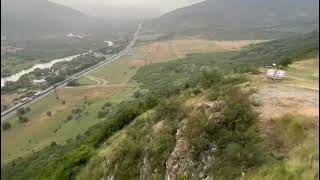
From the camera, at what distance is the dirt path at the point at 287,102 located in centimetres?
Result: 1591

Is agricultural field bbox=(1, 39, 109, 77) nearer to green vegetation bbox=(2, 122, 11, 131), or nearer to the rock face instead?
the rock face

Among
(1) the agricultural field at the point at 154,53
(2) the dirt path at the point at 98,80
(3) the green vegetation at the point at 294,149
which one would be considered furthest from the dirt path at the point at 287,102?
(2) the dirt path at the point at 98,80

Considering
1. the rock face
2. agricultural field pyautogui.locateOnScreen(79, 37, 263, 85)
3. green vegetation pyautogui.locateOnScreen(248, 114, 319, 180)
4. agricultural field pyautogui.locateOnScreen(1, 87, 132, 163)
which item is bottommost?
agricultural field pyautogui.locateOnScreen(79, 37, 263, 85)

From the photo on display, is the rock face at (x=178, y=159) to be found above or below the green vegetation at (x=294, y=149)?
below

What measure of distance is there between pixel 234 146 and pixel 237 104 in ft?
7.06

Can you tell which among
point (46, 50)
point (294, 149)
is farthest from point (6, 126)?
point (46, 50)

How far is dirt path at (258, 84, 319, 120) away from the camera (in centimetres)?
1591

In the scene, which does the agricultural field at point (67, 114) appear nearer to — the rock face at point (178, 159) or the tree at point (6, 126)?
the rock face at point (178, 159)

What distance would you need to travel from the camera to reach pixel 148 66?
4614 inches

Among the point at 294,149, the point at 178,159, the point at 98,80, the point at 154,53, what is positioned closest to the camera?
the point at 294,149

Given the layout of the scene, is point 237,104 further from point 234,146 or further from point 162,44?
point 162,44

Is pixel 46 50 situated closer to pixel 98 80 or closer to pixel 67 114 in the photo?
pixel 98 80

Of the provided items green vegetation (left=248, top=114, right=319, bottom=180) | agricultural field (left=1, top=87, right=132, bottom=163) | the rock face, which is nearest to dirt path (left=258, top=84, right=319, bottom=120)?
green vegetation (left=248, top=114, right=319, bottom=180)

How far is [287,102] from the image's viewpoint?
17000 millimetres
